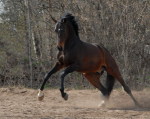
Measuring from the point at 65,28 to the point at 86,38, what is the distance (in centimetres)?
472

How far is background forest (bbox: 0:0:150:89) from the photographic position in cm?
1266

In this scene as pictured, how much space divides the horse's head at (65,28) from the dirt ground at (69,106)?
57.2 inches

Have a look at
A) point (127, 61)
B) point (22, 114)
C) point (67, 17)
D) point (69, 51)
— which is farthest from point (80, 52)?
point (127, 61)

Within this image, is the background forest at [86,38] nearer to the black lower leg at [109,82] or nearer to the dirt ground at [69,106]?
the dirt ground at [69,106]

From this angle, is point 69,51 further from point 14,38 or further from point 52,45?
point 14,38

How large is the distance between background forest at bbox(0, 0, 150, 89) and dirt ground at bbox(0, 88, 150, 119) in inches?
73.1

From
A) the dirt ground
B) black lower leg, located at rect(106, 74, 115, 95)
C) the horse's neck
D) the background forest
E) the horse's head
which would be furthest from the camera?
the background forest

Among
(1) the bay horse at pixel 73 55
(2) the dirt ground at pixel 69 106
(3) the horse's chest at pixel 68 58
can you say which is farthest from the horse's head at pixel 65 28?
(2) the dirt ground at pixel 69 106

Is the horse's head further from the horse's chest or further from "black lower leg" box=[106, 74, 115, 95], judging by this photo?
"black lower leg" box=[106, 74, 115, 95]

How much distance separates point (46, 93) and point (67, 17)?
3.13m

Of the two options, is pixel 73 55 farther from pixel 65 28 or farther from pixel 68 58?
pixel 65 28

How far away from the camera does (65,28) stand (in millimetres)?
8195

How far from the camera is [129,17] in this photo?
1259 cm

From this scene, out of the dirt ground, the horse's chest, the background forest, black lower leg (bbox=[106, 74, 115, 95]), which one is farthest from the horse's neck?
the background forest
